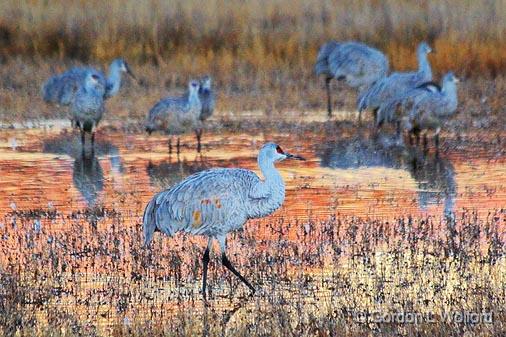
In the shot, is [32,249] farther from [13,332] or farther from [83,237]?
[13,332]

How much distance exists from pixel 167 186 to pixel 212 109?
364 cm

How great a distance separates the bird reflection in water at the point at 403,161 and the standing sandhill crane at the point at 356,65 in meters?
2.15

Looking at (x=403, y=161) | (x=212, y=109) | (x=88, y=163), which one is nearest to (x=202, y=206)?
(x=88, y=163)

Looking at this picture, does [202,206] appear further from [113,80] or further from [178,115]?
[113,80]

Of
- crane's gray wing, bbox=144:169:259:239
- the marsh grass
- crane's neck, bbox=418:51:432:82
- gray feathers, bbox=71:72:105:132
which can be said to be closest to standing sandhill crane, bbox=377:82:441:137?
crane's neck, bbox=418:51:432:82

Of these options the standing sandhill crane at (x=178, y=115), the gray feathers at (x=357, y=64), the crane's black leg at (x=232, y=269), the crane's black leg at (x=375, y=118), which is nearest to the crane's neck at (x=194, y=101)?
the standing sandhill crane at (x=178, y=115)

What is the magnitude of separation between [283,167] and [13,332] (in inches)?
262

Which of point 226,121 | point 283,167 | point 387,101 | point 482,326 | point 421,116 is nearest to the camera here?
point 482,326

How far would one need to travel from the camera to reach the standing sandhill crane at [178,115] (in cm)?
1384

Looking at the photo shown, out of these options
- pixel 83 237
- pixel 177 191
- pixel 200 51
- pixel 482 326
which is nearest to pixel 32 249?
pixel 83 237

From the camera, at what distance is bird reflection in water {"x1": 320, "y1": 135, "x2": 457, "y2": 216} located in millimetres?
11219

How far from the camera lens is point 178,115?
45.4 feet

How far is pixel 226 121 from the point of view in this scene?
16500 mm

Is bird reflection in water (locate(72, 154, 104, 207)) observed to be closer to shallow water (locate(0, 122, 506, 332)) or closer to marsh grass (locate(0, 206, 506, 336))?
shallow water (locate(0, 122, 506, 332))
